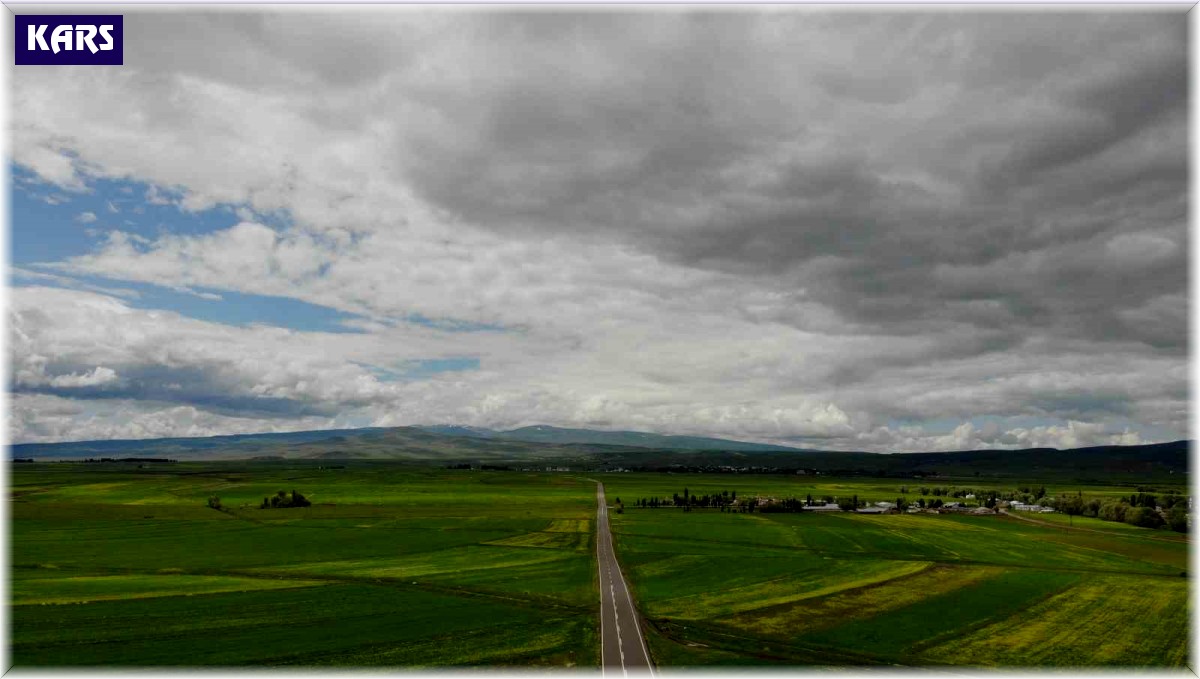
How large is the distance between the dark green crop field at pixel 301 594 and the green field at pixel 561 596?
1.05 feet

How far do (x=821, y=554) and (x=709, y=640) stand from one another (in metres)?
62.5

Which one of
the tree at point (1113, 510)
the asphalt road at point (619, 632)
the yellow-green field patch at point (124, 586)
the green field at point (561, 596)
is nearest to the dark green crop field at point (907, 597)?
the green field at point (561, 596)

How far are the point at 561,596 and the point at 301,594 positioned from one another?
2896 centimetres

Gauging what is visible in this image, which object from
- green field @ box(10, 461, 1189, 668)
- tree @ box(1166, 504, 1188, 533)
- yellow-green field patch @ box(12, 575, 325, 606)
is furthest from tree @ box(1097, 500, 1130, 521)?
yellow-green field patch @ box(12, 575, 325, 606)

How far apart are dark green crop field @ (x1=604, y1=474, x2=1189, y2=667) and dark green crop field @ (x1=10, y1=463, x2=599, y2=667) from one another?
1172cm

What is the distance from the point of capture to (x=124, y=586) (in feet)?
252

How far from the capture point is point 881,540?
439ft

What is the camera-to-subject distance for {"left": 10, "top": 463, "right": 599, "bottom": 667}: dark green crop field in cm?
5266

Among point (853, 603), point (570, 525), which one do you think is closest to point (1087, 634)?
point (853, 603)

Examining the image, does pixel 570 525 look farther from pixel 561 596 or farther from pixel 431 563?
pixel 561 596

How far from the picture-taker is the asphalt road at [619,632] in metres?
49.8

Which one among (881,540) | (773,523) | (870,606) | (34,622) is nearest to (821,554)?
(881,540)

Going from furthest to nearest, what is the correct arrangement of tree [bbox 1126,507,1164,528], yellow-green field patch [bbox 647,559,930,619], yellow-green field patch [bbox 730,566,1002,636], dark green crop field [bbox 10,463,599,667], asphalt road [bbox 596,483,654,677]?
tree [bbox 1126,507,1164,528] → yellow-green field patch [bbox 647,559,930,619] → yellow-green field patch [bbox 730,566,1002,636] → dark green crop field [bbox 10,463,599,667] → asphalt road [bbox 596,483,654,677]

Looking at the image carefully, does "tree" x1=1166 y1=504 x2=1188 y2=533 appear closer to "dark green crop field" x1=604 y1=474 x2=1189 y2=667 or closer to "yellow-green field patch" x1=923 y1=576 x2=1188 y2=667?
"dark green crop field" x1=604 y1=474 x2=1189 y2=667
